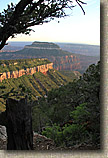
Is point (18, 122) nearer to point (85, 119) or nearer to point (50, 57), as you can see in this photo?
point (85, 119)

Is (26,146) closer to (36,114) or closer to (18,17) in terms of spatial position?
(18,17)

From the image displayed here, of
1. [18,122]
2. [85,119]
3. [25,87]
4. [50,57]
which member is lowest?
[85,119]

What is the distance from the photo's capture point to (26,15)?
2.09 m

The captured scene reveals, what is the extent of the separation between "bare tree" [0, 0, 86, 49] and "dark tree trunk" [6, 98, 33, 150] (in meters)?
0.82

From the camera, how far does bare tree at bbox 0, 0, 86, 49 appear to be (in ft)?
6.44

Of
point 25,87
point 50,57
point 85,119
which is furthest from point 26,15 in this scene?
point 50,57

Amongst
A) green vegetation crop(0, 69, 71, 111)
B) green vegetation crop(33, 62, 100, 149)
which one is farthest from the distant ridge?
green vegetation crop(0, 69, 71, 111)

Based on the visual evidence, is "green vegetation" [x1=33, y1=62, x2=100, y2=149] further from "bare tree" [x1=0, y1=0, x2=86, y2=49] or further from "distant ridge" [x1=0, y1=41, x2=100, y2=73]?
"bare tree" [x1=0, y1=0, x2=86, y2=49]

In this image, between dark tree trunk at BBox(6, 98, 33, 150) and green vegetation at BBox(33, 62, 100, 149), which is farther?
green vegetation at BBox(33, 62, 100, 149)

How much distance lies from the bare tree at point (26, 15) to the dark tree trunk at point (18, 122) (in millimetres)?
821

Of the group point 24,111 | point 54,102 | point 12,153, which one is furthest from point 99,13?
point 54,102

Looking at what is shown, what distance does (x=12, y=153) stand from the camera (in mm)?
1870

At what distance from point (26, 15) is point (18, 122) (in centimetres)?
128

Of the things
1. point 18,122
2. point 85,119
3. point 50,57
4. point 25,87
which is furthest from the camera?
point 50,57
